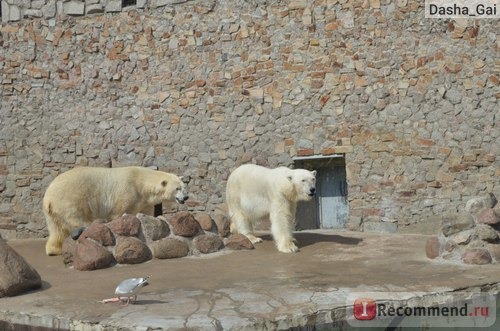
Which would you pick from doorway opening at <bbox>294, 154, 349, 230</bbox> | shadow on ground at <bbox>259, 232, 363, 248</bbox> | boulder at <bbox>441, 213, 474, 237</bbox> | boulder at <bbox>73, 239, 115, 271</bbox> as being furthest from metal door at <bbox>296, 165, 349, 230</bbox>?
boulder at <bbox>73, 239, 115, 271</bbox>

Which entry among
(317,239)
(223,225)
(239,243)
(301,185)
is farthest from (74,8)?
(317,239)

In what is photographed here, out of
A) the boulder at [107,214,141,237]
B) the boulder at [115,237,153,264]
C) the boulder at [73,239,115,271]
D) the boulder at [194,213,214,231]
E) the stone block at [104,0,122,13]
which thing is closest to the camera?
the boulder at [73,239,115,271]

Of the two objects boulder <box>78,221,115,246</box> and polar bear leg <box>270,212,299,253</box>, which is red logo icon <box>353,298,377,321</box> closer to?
polar bear leg <box>270,212,299,253</box>

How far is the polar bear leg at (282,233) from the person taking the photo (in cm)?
864

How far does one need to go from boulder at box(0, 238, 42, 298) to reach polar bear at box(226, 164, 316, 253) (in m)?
3.04

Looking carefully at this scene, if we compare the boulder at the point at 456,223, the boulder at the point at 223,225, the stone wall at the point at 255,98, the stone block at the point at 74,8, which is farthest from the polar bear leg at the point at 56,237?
the boulder at the point at 456,223

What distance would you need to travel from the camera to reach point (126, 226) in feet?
27.6

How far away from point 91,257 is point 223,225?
2.14 meters

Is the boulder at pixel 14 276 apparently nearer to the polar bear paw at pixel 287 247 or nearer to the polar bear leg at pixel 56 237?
the polar bear leg at pixel 56 237

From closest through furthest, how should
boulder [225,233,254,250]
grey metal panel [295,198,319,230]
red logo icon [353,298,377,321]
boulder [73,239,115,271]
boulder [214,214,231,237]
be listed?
red logo icon [353,298,377,321], boulder [73,239,115,271], boulder [225,233,254,250], boulder [214,214,231,237], grey metal panel [295,198,319,230]

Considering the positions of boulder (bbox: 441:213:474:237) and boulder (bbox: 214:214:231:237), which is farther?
boulder (bbox: 214:214:231:237)

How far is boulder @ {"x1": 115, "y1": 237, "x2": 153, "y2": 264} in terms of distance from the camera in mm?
8086

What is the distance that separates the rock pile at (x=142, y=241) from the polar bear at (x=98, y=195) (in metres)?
0.67

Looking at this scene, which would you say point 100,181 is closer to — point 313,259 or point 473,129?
point 313,259
